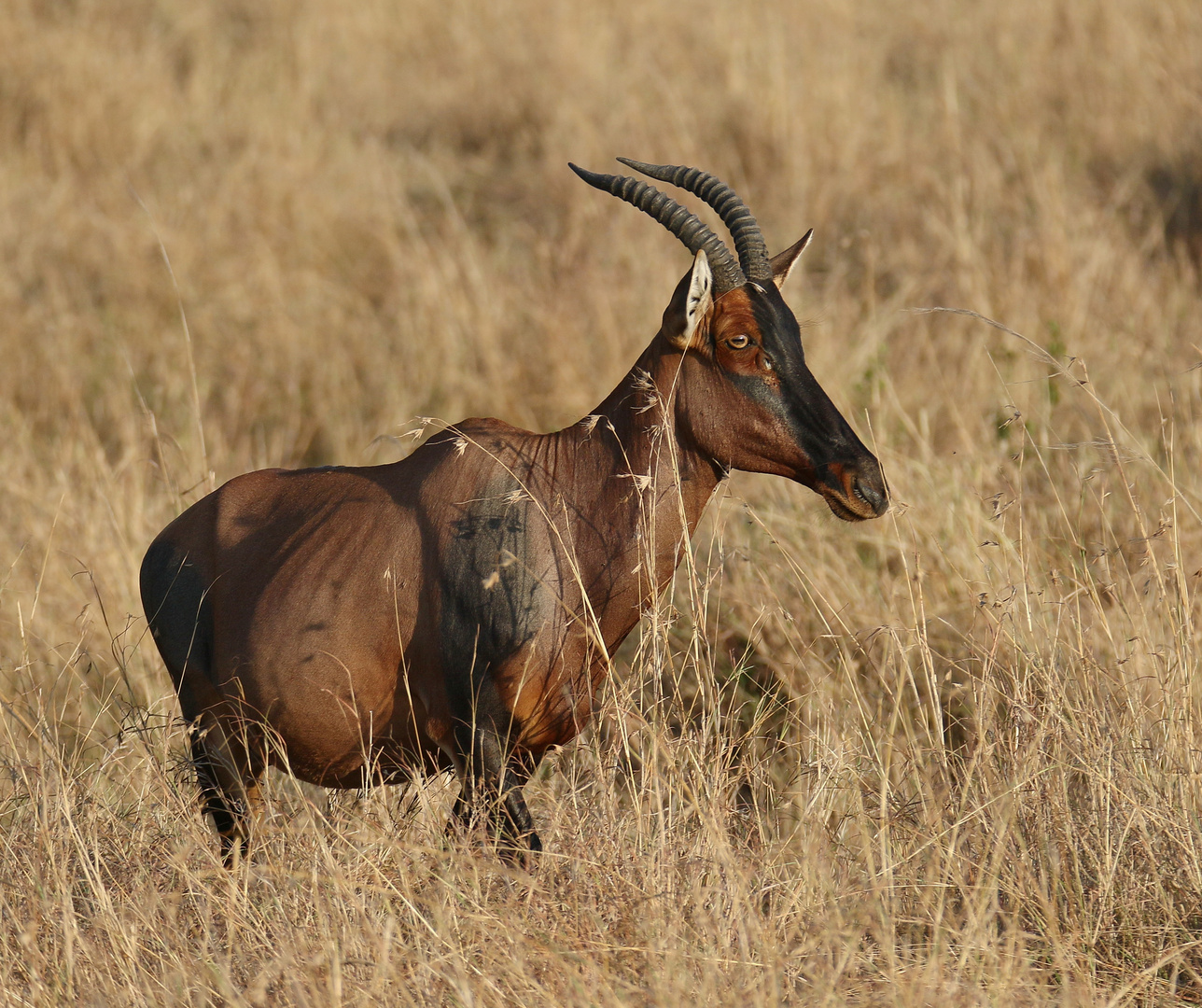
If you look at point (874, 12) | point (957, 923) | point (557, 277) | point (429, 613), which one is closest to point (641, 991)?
point (957, 923)

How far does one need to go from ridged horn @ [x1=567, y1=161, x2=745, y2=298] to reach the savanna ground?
0.77 m

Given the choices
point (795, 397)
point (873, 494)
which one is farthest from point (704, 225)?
point (873, 494)

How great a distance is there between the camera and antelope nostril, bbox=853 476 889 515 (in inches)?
136

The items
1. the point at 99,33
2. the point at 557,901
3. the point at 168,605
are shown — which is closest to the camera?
the point at 557,901

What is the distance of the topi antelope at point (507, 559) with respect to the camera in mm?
3584

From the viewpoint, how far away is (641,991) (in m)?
2.90

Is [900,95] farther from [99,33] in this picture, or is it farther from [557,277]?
[99,33]

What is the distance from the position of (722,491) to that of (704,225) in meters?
0.96

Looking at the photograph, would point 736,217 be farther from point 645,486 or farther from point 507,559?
point 507,559

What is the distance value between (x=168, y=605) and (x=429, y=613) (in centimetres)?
91

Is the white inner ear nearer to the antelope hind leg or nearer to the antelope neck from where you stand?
the antelope neck

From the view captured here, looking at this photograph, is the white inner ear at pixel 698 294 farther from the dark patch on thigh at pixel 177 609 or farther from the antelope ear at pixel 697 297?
the dark patch on thigh at pixel 177 609

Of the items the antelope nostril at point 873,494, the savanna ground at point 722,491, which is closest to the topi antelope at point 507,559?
the antelope nostril at point 873,494

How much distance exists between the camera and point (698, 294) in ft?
11.7
